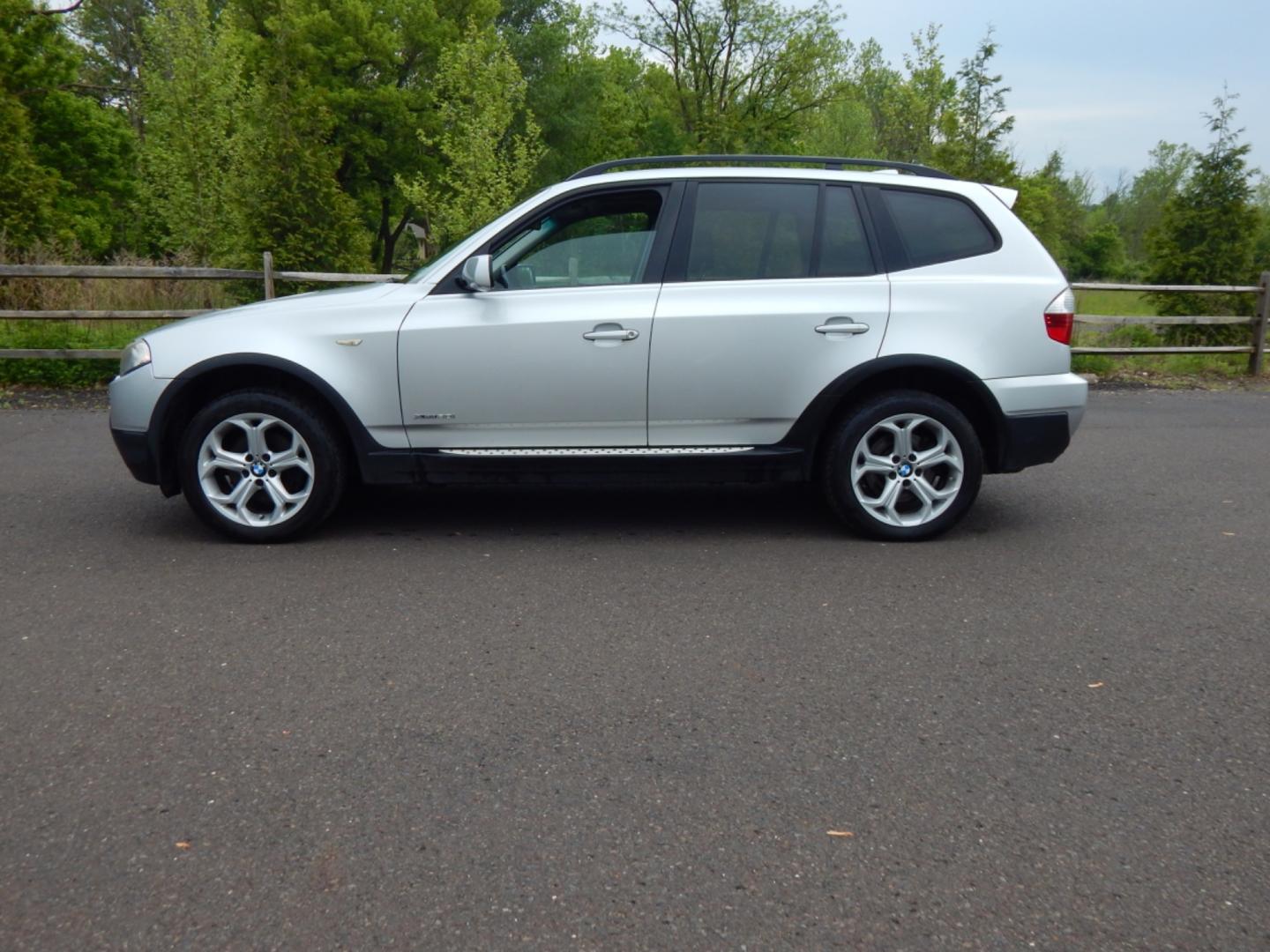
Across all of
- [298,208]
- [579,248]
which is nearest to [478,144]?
[298,208]

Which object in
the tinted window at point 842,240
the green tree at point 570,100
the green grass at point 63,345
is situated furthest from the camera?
the green tree at point 570,100

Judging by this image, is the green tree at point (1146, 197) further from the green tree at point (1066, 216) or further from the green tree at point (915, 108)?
the green tree at point (915, 108)

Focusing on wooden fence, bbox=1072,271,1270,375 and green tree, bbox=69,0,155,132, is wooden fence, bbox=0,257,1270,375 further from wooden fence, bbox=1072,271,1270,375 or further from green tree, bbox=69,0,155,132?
green tree, bbox=69,0,155,132

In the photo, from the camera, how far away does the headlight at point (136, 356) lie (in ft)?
19.6

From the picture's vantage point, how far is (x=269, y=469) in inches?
235

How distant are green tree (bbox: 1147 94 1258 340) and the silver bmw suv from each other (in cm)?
1204

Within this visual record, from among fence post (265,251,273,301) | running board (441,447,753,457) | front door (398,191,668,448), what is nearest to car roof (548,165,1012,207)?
front door (398,191,668,448)

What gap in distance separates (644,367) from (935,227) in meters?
1.72

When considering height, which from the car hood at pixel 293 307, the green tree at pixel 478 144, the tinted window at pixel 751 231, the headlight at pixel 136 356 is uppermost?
the green tree at pixel 478 144

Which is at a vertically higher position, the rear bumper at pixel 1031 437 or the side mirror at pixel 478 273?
the side mirror at pixel 478 273

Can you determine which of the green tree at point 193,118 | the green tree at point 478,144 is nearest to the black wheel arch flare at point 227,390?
the green tree at point 478,144

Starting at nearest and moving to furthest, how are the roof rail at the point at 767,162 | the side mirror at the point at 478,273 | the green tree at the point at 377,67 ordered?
the side mirror at the point at 478,273, the roof rail at the point at 767,162, the green tree at the point at 377,67

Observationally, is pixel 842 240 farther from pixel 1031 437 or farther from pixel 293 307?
pixel 293 307

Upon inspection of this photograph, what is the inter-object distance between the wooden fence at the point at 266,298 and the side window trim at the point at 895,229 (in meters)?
5.47
